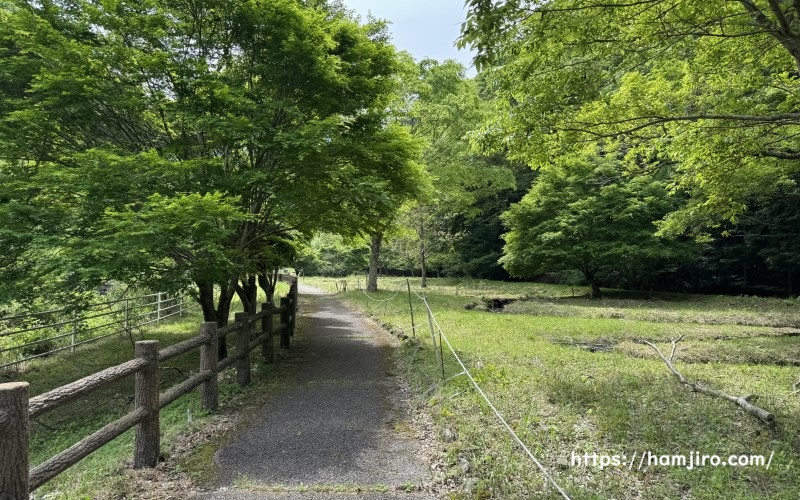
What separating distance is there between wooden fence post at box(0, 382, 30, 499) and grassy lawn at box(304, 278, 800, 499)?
3.11 metres

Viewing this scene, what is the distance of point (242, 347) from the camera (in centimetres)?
752

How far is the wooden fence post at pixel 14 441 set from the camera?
2.69 metres

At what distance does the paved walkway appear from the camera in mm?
4133

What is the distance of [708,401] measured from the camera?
5.70 meters

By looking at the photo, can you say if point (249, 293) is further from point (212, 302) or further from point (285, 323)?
point (212, 302)

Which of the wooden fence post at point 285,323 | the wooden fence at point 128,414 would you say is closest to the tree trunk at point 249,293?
the wooden fence post at point 285,323

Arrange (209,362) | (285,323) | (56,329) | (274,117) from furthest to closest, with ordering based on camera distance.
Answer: (56,329) → (285,323) → (274,117) → (209,362)

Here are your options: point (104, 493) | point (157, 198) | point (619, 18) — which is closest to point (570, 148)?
point (619, 18)

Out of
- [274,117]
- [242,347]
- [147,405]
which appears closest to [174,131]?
[274,117]

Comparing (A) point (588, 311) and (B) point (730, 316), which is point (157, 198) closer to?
(A) point (588, 311)

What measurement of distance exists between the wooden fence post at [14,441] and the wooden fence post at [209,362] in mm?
3244

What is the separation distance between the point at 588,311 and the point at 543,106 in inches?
501

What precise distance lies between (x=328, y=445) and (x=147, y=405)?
76.6 inches

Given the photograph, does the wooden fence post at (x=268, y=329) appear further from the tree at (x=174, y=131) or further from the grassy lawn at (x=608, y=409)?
the grassy lawn at (x=608, y=409)
